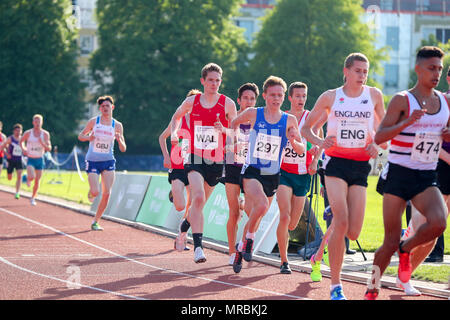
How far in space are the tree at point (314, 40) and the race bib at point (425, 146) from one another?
47056mm

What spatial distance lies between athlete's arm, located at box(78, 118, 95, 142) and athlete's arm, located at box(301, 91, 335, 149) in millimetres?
7795

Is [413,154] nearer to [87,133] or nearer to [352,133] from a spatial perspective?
[352,133]

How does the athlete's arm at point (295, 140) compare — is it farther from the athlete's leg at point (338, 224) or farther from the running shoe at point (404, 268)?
the running shoe at point (404, 268)

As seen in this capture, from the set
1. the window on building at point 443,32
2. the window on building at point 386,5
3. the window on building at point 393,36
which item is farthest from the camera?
the window on building at point 443,32

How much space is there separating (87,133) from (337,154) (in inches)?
354

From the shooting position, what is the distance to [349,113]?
26.6 feet

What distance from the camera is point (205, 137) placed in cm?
1062

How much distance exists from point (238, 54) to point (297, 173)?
52234 mm

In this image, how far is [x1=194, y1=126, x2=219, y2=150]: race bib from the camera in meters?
10.6

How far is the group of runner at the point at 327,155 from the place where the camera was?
288 inches

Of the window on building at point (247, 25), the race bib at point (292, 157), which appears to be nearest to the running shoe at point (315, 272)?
the race bib at point (292, 157)

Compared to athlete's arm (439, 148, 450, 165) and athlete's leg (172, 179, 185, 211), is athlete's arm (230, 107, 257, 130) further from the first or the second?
athlete's leg (172, 179, 185, 211)

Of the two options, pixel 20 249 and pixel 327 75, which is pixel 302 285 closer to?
pixel 20 249
